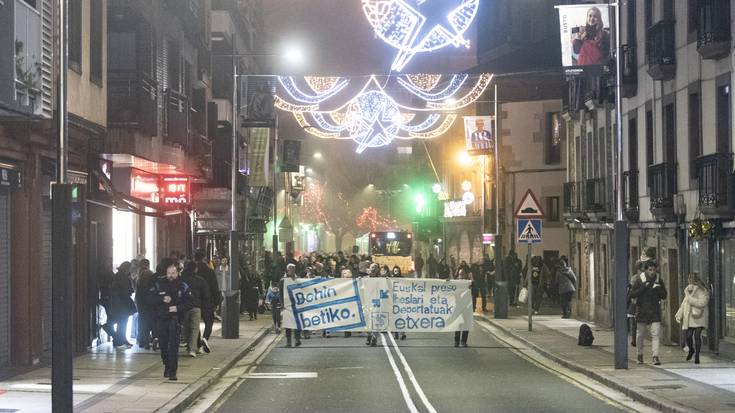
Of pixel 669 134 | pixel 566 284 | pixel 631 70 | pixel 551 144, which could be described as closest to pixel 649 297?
pixel 669 134

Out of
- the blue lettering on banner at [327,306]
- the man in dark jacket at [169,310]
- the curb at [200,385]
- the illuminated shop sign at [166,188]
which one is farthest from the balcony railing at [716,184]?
the illuminated shop sign at [166,188]

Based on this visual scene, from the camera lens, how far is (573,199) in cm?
4003

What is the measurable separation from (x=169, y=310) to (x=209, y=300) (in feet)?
17.7

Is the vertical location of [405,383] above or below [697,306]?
below

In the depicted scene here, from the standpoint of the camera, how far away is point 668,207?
2722 cm

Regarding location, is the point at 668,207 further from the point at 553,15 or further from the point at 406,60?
the point at 553,15

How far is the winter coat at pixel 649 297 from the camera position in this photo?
72.3 feet

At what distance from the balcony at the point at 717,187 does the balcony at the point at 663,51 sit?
366 cm

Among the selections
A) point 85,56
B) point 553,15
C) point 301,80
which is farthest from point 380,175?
point 85,56

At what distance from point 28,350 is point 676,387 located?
10.7 metres

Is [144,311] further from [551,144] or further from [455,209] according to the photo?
[455,209]

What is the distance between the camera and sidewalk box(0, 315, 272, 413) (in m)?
16.1

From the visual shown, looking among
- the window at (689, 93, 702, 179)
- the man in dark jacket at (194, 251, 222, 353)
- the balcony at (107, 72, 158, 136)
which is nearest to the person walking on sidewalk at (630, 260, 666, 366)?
the window at (689, 93, 702, 179)

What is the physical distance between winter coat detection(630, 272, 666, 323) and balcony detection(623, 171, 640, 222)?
9294mm
